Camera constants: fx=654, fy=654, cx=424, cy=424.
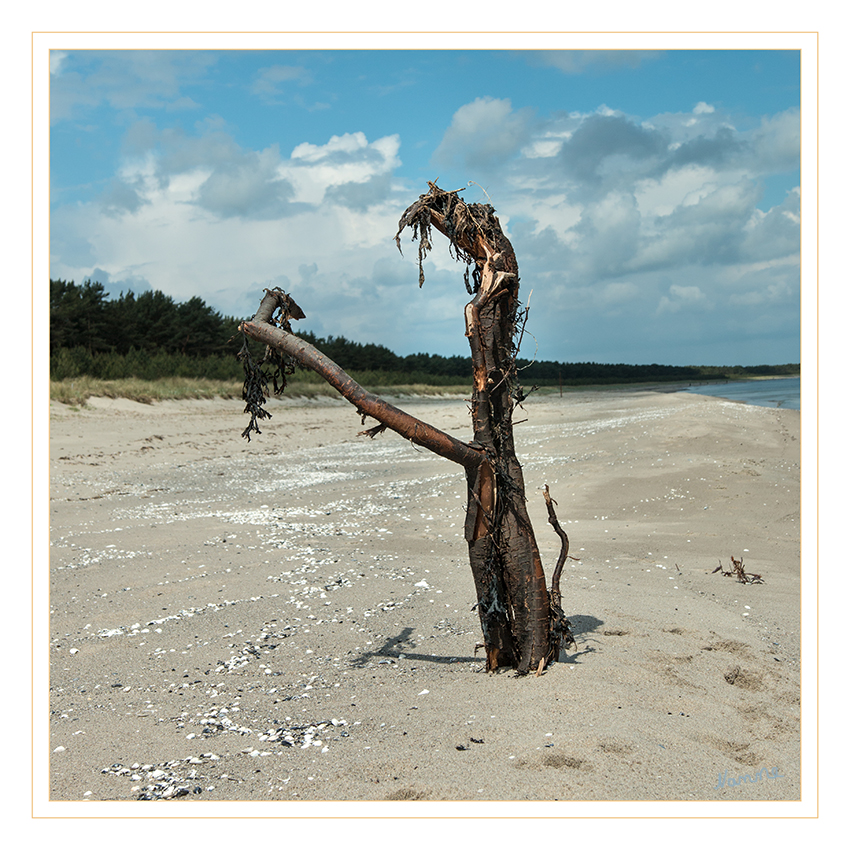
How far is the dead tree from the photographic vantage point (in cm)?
379

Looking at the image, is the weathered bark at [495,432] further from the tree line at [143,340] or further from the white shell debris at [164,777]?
the tree line at [143,340]

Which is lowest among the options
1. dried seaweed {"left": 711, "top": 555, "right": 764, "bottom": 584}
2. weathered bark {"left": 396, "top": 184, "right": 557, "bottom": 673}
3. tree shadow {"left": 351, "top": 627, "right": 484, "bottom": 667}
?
tree shadow {"left": 351, "top": 627, "right": 484, "bottom": 667}

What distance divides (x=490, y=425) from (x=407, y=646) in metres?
2.20

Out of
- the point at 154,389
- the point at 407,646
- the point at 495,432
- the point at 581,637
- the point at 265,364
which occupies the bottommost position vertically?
the point at 407,646

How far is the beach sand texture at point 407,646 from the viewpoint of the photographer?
3227mm

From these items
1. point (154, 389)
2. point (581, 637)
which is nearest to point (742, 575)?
point (581, 637)

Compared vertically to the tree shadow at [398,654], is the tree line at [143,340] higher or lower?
higher

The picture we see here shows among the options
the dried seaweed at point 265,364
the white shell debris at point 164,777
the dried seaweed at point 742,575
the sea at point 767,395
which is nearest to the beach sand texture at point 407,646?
the white shell debris at point 164,777

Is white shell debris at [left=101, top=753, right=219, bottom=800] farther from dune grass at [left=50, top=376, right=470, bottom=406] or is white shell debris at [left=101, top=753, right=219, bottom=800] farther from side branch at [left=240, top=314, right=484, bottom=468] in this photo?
dune grass at [left=50, top=376, right=470, bottom=406]

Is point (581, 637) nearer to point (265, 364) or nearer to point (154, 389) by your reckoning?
point (265, 364)

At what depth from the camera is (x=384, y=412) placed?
362 centimetres

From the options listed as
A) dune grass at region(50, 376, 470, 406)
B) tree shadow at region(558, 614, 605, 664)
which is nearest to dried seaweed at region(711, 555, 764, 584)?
tree shadow at region(558, 614, 605, 664)
